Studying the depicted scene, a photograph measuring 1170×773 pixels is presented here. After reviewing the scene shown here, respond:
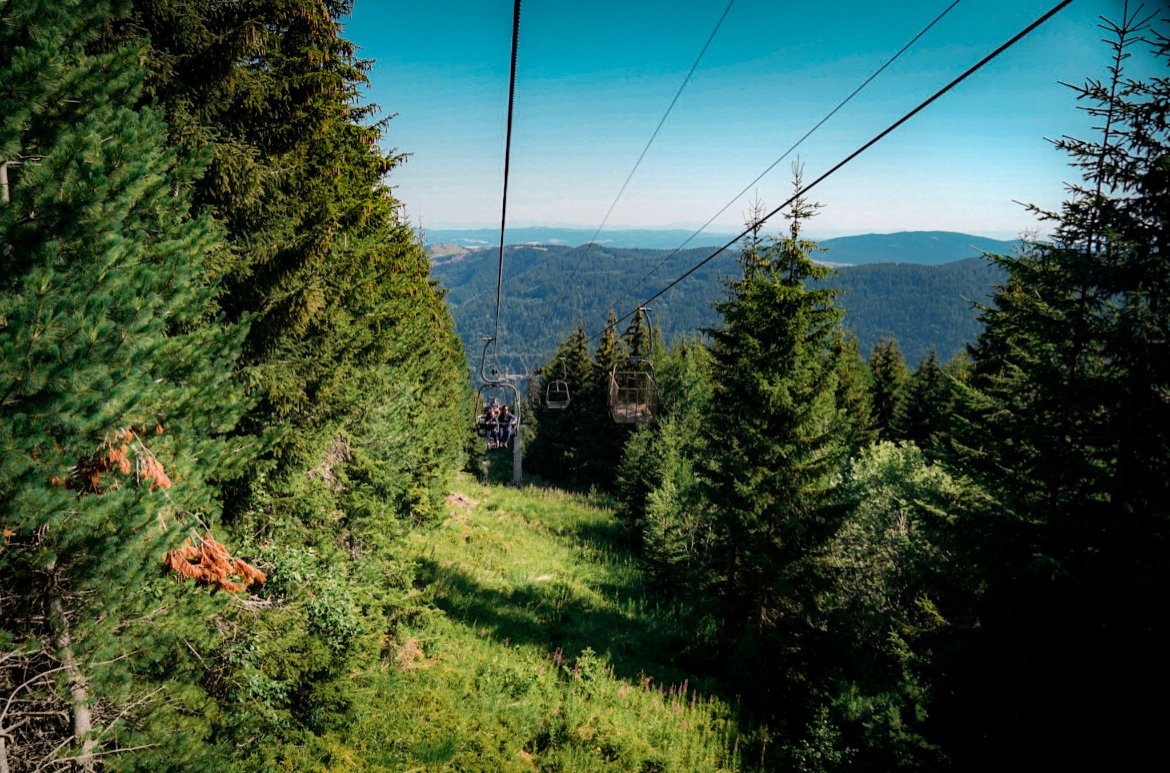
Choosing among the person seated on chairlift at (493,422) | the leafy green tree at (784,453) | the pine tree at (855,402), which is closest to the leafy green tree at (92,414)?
the leafy green tree at (784,453)

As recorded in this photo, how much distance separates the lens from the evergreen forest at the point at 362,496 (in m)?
4.12

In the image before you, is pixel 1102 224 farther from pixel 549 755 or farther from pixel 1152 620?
pixel 549 755

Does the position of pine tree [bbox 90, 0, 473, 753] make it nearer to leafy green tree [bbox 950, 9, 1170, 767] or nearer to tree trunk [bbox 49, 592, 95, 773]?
tree trunk [bbox 49, 592, 95, 773]

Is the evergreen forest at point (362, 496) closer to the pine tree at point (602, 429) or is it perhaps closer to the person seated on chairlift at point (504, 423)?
the person seated on chairlift at point (504, 423)

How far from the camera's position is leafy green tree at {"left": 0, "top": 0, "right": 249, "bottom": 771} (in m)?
3.67

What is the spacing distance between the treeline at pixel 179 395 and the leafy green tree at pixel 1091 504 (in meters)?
9.77

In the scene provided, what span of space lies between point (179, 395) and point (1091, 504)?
38.2 feet

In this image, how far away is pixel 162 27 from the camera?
655 cm

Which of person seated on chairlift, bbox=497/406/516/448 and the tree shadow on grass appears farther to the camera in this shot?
person seated on chairlift, bbox=497/406/516/448

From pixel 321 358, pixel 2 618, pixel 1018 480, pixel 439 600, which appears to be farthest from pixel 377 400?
pixel 1018 480

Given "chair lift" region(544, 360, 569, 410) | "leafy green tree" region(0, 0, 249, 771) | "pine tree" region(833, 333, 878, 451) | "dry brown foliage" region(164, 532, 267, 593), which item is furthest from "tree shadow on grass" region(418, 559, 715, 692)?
"pine tree" region(833, 333, 878, 451)

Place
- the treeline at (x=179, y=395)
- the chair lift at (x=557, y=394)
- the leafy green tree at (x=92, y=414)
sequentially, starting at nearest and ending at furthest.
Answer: the leafy green tree at (x=92, y=414) < the treeline at (x=179, y=395) < the chair lift at (x=557, y=394)

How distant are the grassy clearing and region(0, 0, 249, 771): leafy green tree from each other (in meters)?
2.96

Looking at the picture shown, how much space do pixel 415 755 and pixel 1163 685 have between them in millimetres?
9725
